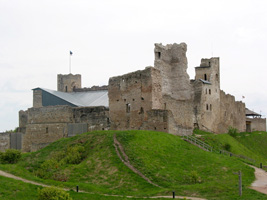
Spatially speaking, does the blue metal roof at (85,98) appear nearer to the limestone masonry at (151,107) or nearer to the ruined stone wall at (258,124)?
the limestone masonry at (151,107)

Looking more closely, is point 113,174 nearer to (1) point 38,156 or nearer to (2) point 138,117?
(1) point 38,156

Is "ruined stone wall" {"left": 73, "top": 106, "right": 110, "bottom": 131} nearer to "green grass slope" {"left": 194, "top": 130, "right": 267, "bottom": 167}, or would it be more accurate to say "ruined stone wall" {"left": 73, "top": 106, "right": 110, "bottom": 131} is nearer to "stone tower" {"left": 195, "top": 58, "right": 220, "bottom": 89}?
"green grass slope" {"left": 194, "top": 130, "right": 267, "bottom": 167}

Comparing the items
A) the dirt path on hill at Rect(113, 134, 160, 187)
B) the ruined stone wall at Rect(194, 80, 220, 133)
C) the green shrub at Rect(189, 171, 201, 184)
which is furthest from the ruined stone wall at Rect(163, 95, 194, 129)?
the green shrub at Rect(189, 171, 201, 184)

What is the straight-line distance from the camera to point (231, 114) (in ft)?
184

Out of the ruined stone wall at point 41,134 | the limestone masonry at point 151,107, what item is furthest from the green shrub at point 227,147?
the ruined stone wall at point 41,134

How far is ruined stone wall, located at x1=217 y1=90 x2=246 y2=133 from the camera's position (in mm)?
53188

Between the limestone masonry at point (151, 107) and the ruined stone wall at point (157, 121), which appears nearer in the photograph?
the ruined stone wall at point (157, 121)

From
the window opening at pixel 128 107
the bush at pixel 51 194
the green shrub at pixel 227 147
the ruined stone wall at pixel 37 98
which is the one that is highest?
the ruined stone wall at pixel 37 98

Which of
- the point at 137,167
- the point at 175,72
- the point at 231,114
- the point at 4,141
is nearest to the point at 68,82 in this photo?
the point at 4,141

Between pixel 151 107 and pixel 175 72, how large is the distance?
918cm

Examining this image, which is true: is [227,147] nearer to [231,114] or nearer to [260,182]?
[260,182]

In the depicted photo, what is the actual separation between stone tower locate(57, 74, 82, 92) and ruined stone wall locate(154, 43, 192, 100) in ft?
92.7

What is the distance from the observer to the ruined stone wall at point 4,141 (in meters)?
51.2

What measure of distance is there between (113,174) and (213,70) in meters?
28.0
